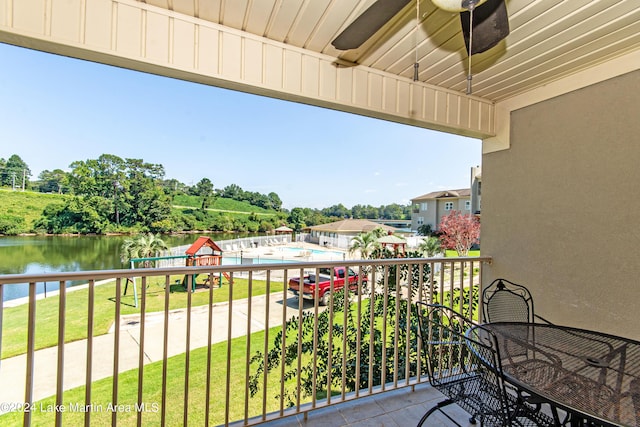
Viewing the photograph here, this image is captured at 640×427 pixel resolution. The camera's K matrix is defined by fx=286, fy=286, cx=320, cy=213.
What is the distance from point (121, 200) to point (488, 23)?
4.56 m

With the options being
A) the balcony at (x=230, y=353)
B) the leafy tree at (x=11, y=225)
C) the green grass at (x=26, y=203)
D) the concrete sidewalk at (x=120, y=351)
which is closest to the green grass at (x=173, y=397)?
the balcony at (x=230, y=353)

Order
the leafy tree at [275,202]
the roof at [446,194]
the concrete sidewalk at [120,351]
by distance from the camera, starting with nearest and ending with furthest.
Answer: the concrete sidewalk at [120,351], the leafy tree at [275,202], the roof at [446,194]

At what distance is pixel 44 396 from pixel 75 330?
7.18ft

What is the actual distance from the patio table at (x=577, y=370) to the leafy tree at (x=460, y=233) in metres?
9.80

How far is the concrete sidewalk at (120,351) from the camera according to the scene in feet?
14.1

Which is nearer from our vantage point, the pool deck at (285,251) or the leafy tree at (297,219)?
the leafy tree at (297,219)

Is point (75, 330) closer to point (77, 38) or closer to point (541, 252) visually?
point (77, 38)

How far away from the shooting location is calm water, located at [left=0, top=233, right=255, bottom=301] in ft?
8.41

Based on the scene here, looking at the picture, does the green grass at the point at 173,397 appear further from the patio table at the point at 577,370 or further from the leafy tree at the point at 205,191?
the leafy tree at the point at 205,191

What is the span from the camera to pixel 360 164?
802 inches

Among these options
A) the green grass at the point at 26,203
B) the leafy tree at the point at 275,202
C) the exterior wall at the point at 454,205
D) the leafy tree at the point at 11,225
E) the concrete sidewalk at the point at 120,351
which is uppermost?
the exterior wall at the point at 454,205

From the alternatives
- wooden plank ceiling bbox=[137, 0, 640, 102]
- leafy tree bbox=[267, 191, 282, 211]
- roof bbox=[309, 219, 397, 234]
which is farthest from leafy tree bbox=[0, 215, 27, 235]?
roof bbox=[309, 219, 397, 234]

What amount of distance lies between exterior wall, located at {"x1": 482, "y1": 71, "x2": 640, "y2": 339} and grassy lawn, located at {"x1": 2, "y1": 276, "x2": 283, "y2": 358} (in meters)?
2.85

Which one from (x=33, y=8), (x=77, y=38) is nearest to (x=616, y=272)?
(x=77, y=38)
